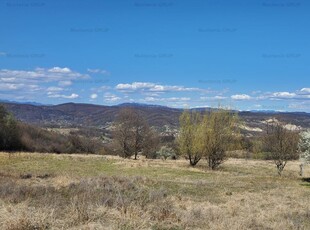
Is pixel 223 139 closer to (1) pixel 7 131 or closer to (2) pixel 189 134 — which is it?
(2) pixel 189 134

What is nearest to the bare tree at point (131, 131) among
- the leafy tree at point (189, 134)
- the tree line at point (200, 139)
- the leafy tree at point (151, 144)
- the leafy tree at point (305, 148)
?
the tree line at point (200, 139)

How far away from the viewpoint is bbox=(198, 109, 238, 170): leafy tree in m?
45.3

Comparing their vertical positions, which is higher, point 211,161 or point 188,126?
point 188,126

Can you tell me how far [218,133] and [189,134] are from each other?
4.60m

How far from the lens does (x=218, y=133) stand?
4553cm

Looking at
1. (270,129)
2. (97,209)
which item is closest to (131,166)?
(270,129)

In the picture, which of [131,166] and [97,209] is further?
[131,166]

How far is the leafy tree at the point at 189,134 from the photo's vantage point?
48384 millimetres

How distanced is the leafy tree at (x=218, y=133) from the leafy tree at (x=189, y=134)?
189cm

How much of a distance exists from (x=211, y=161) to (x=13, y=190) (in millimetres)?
37433

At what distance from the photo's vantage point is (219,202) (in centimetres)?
1861

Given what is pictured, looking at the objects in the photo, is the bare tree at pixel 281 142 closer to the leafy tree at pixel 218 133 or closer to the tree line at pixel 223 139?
the tree line at pixel 223 139

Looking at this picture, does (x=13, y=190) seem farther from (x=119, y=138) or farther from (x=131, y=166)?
(x=119, y=138)

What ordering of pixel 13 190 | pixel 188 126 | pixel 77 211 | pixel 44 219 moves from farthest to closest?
pixel 188 126 → pixel 13 190 → pixel 77 211 → pixel 44 219
